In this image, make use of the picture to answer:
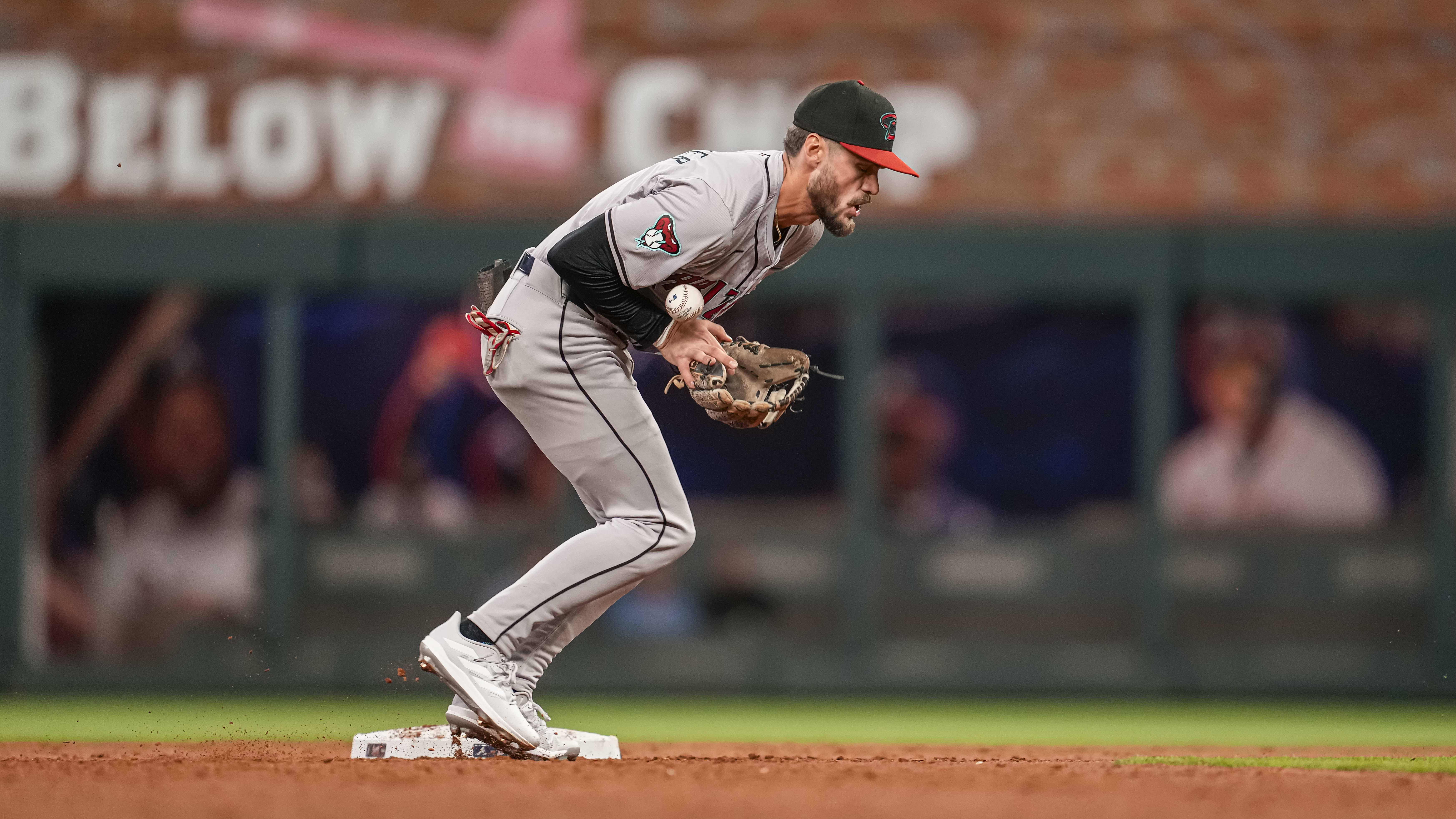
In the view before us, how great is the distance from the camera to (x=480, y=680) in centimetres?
500

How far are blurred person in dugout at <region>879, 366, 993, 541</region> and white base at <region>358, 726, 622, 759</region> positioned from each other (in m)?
5.02

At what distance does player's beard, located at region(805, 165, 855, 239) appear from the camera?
16.3ft

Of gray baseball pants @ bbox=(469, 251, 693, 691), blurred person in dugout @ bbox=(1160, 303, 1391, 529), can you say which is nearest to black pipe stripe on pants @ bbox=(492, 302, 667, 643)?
gray baseball pants @ bbox=(469, 251, 693, 691)

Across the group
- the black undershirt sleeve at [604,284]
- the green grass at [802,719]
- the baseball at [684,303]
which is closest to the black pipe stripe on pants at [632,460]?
the black undershirt sleeve at [604,284]

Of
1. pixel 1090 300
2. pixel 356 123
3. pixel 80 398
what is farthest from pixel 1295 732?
pixel 80 398

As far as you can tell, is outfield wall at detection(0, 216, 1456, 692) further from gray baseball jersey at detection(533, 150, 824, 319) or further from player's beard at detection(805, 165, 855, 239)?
player's beard at detection(805, 165, 855, 239)

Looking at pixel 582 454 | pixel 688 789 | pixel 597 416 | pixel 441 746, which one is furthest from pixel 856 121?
pixel 441 746

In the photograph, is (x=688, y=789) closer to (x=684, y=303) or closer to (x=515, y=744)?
(x=515, y=744)

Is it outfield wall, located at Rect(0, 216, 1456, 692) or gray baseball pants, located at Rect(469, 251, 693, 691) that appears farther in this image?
outfield wall, located at Rect(0, 216, 1456, 692)

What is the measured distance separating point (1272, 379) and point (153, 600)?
700 cm

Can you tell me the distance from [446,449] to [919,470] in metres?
2.95

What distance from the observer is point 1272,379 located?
424 inches

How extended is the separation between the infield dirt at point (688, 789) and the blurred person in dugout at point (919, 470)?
462 cm

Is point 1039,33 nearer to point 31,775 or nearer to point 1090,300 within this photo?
point 1090,300
